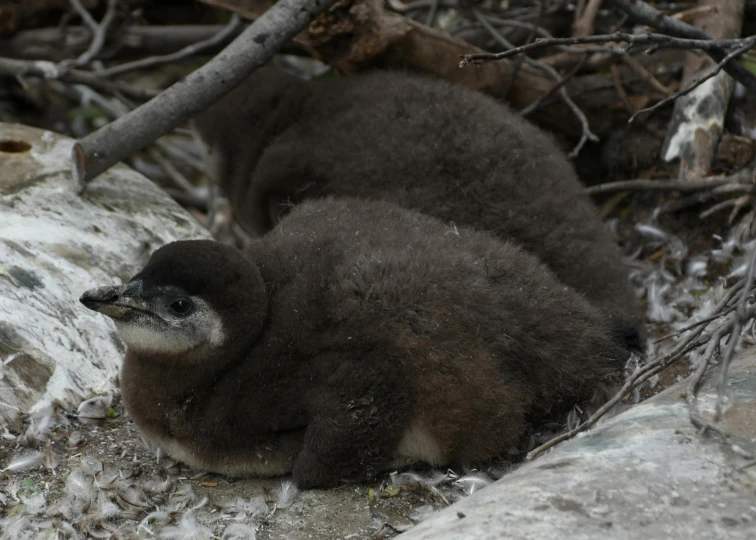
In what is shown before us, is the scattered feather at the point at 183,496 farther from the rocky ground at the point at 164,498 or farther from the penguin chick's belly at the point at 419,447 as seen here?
the penguin chick's belly at the point at 419,447

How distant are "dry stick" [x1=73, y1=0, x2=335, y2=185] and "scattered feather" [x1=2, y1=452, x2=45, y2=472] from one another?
1837 mm

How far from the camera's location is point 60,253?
470 cm

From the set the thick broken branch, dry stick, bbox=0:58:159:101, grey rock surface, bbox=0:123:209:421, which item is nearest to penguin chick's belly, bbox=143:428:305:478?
grey rock surface, bbox=0:123:209:421

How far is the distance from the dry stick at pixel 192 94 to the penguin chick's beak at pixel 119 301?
173 cm

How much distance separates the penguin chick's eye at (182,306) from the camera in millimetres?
3613

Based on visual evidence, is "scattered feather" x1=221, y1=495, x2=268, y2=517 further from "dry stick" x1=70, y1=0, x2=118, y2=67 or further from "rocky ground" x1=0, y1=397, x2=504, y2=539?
"dry stick" x1=70, y1=0, x2=118, y2=67

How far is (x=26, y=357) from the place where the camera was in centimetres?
414

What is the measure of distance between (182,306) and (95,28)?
13.1 feet

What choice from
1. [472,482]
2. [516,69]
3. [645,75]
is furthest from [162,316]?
[645,75]

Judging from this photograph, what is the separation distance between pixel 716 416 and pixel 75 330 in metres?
2.87

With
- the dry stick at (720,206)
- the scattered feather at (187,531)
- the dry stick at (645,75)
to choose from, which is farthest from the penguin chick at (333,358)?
the dry stick at (645,75)

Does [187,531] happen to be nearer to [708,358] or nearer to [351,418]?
[351,418]

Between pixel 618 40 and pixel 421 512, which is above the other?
pixel 618 40

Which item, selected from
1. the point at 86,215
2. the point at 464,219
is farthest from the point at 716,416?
the point at 86,215
